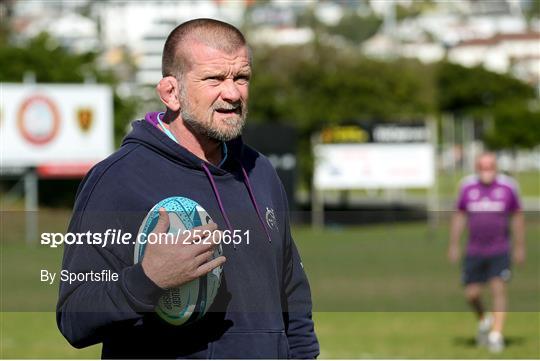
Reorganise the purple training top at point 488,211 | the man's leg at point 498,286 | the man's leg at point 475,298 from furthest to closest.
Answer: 1. the man's leg at point 475,298
2. the purple training top at point 488,211
3. the man's leg at point 498,286

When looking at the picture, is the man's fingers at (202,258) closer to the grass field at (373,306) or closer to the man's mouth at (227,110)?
the man's mouth at (227,110)

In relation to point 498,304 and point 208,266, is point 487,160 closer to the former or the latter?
point 498,304

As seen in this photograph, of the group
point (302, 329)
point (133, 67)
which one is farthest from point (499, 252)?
point (133, 67)

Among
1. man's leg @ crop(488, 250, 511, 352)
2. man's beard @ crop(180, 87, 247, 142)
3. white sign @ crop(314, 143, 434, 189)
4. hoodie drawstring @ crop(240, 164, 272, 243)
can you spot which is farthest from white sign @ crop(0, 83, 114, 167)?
man's beard @ crop(180, 87, 247, 142)

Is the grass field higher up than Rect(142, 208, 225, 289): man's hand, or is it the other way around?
Rect(142, 208, 225, 289): man's hand

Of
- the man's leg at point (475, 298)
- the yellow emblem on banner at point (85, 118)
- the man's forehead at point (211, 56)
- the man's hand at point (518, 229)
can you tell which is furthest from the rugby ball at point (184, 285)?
the yellow emblem on banner at point (85, 118)

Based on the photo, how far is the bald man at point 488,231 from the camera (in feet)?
49.6

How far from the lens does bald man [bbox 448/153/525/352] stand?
15.1 m

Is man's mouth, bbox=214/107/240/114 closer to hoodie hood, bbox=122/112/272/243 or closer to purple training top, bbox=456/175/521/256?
hoodie hood, bbox=122/112/272/243

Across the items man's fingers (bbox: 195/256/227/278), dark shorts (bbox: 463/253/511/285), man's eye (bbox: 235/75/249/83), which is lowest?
dark shorts (bbox: 463/253/511/285)

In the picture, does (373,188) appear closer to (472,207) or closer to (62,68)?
(62,68)

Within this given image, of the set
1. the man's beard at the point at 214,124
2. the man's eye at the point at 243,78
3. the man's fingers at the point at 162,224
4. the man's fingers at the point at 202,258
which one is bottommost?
the man's fingers at the point at 202,258

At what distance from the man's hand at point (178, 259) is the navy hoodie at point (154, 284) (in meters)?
0.05

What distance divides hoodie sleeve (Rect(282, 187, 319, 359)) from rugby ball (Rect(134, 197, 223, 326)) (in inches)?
23.1
